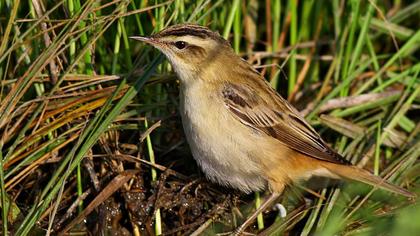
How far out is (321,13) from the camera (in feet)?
23.0

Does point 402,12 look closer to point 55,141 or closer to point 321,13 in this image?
point 321,13

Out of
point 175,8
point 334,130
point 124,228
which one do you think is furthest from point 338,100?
point 124,228

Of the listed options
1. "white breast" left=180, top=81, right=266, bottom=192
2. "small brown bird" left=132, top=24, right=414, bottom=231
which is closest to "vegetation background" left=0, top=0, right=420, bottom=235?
"small brown bird" left=132, top=24, right=414, bottom=231

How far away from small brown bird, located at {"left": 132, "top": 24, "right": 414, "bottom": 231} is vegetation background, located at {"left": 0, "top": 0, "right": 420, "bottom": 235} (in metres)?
0.30

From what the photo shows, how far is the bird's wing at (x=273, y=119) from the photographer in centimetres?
530

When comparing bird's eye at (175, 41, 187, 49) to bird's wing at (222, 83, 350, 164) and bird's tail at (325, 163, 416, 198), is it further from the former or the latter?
bird's tail at (325, 163, 416, 198)

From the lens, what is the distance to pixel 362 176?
537 cm

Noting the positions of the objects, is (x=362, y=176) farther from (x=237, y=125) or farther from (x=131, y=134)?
(x=131, y=134)

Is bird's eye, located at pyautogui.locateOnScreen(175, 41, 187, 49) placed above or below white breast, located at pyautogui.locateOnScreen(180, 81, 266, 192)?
above

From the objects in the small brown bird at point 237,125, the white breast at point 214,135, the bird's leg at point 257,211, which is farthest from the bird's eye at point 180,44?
the bird's leg at point 257,211

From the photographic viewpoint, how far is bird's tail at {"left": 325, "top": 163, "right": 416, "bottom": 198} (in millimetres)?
5234

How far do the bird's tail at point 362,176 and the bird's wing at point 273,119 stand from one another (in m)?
0.07

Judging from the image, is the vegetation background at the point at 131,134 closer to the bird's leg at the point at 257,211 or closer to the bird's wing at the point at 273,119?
the bird's leg at the point at 257,211

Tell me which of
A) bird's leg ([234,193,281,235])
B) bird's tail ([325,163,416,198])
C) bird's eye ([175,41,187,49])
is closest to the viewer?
bird's eye ([175,41,187,49])
